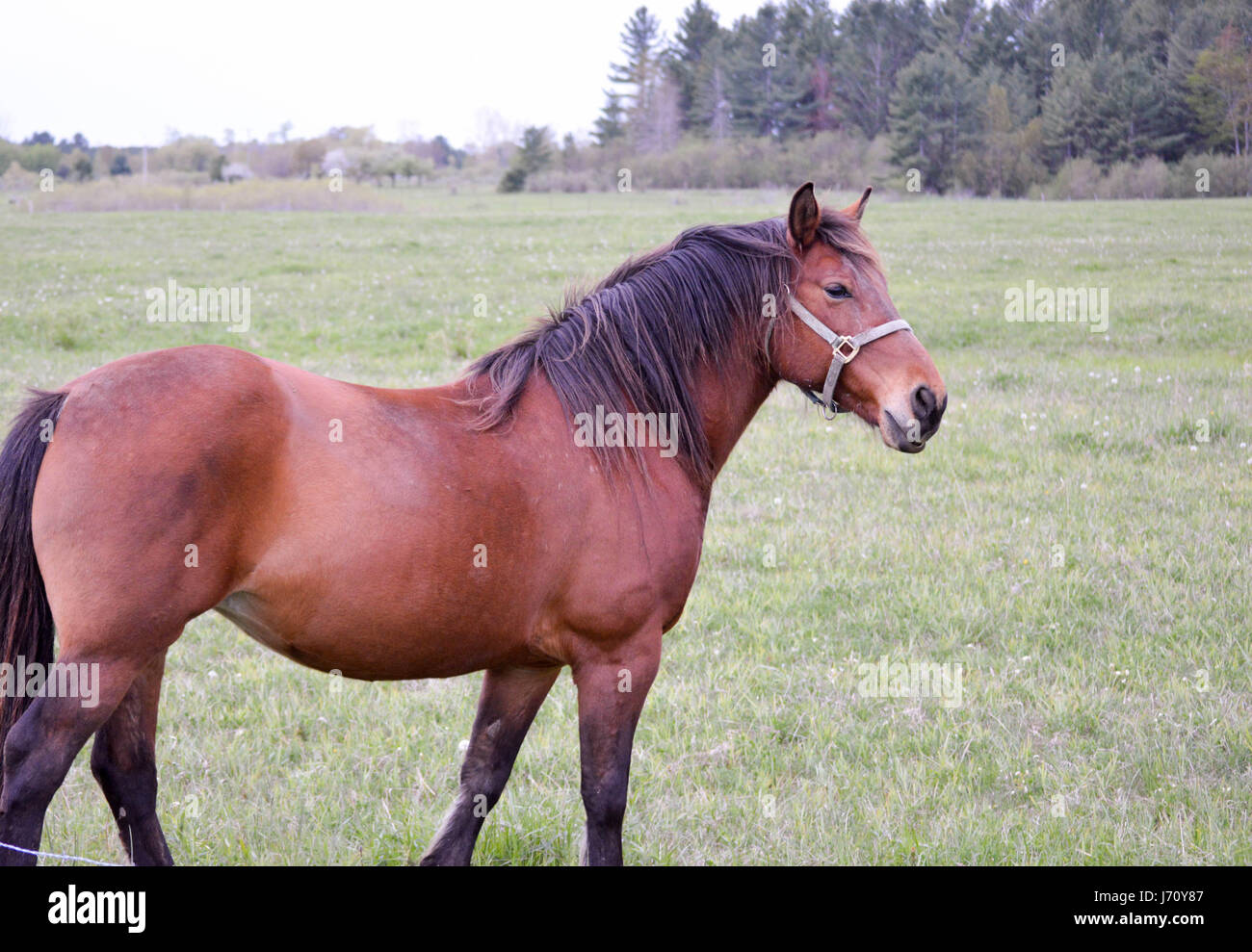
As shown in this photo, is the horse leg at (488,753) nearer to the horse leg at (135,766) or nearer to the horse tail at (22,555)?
the horse leg at (135,766)

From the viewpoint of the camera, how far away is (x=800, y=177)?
50.4 metres

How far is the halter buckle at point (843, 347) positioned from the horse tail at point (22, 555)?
262 centimetres

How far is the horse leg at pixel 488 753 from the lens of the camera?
3.84 meters

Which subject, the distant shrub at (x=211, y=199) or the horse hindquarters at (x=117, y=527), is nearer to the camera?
the horse hindquarters at (x=117, y=527)

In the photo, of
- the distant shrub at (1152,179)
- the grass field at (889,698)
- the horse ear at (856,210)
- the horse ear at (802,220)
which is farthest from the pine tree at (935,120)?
the horse ear at (802,220)

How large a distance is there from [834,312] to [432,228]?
30.3 m

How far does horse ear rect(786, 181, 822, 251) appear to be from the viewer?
359 cm

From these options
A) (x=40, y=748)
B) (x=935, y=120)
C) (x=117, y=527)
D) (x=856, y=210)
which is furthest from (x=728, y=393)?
(x=935, y=120)

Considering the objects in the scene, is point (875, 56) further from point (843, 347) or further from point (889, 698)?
point (843, 347)

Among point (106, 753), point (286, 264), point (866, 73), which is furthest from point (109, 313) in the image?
point (866, 73)

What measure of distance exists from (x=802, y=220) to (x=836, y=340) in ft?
1.57

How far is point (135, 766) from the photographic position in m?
3.50

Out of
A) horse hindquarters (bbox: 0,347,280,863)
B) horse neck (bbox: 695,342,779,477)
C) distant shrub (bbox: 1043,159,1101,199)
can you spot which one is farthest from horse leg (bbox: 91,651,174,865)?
distant shrub (bbox: 1043,159,1101,199)
